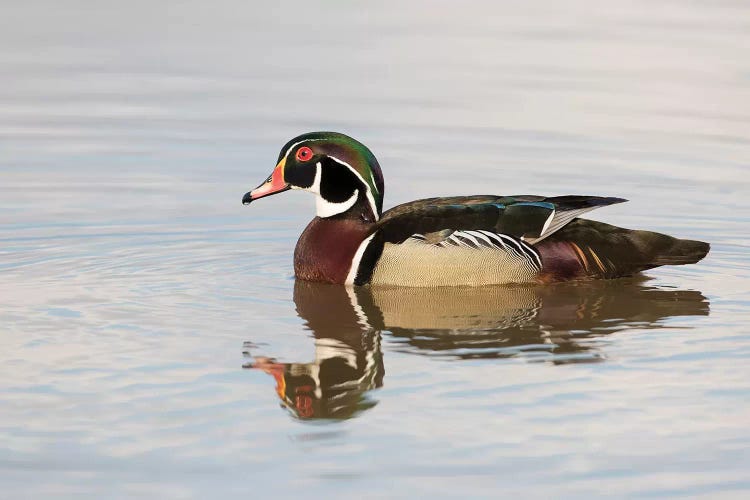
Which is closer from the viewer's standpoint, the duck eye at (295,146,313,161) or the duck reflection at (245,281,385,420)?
the duck reflection at (245,281,385,420)

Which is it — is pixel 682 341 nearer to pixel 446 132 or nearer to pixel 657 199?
pixel 657 199

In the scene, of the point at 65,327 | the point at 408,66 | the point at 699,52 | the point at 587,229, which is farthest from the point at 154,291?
the point at 699,52

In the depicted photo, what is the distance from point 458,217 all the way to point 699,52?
361 inches

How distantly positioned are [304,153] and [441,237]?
1375 millimetres

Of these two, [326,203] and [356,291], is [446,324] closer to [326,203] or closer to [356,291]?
[356,291]

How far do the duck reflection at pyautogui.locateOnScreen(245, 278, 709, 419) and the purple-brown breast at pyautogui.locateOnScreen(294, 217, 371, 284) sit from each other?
0.11 m

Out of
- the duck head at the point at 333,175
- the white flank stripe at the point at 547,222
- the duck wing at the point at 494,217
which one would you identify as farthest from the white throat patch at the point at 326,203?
the white flank stripe at the point at 547,222

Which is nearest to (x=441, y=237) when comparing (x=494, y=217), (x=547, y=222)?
(x=494, y=217)

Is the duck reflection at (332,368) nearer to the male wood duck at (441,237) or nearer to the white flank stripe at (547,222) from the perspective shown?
the male wood duck at (441,237)

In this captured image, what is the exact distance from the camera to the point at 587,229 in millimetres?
12742

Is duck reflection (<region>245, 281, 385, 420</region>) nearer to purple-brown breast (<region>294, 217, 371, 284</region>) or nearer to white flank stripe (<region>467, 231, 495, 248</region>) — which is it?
purple-brown breast (<region>294, 217, 371, 284</region>)

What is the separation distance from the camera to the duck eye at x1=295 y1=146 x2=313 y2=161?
12820 millimetres

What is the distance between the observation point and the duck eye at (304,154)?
42.1ft

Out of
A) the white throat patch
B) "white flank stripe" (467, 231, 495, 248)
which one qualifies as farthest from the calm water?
the white throat patch
